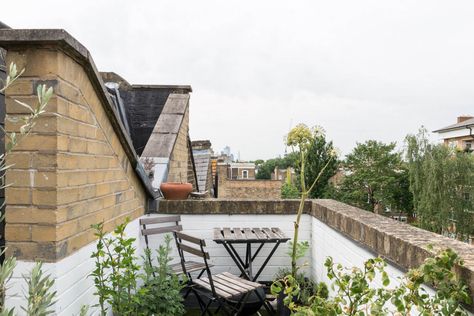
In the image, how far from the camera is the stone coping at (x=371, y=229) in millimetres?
1851

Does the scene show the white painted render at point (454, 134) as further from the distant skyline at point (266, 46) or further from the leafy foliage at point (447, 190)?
the distant skyline at point (266, 46)

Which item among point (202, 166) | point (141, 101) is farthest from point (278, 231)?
point (202, 166)

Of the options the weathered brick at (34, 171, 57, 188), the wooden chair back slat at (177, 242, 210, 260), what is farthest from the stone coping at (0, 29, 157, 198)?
the wooden chair back slat at (177, 242, 210, 260)

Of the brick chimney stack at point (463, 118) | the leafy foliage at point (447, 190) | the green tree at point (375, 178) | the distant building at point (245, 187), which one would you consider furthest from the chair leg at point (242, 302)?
the brick chimney stack at point (463, 118)

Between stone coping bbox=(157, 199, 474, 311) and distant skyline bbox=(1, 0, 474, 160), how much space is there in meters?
0.83

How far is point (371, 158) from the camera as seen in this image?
131ft

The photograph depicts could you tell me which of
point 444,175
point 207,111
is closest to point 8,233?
point 207,111

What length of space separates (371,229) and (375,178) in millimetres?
38527

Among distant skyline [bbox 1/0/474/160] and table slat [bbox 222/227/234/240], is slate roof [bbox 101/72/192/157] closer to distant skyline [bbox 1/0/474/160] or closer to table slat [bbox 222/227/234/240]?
distant skyline [bbox 1/0/474/160]

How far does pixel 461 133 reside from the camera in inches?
1531

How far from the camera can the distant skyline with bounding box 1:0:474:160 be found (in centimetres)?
663

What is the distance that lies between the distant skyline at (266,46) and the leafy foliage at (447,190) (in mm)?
5502

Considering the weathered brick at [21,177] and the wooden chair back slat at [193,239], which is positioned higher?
the weathered brick at [21,177]

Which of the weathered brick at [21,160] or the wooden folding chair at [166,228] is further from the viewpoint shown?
the wooden folding chair at [166,228]
